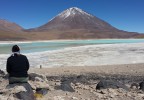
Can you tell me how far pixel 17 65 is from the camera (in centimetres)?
594

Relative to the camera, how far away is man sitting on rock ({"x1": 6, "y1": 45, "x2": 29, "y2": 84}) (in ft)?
19.4

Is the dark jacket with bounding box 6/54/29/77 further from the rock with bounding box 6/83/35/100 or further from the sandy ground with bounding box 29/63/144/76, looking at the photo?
the sandy ground with bounding box 29/63/144/76

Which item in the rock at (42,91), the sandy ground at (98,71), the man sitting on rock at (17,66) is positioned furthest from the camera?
the sandy ground at (98,71)

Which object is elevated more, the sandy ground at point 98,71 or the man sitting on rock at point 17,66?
the man sitting on rock at point 17,66

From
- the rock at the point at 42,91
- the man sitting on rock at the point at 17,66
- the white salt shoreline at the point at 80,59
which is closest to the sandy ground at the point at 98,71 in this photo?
the white salt shoreline at the point at 80,59

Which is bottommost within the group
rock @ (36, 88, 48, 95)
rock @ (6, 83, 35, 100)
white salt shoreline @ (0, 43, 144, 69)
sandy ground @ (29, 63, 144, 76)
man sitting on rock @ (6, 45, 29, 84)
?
white salt shoreline @ (0, 43, 144, 69)

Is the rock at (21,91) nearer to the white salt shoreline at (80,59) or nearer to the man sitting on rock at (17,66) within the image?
the man sitting on rock at (17,66)

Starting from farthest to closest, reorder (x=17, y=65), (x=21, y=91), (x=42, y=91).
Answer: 1. (x=42, y=91)
2. (x=17, y=65)
3. (x=21, y=91)

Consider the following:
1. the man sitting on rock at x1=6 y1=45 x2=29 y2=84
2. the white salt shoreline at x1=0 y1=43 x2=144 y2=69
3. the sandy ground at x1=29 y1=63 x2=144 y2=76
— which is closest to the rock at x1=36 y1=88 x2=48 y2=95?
the man sitting on rock at x1=6 y1=45 x2=29 y2=84

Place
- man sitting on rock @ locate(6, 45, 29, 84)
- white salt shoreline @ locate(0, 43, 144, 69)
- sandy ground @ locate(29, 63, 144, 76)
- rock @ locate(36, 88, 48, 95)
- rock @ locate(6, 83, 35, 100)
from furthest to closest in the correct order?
white salt shoreline @ locate(0, 43, 144, 69) < sandy ground @ locate(29, 63, 144, 76) < rock @ locate(36, 88, 48, 95) < man sitting on rock @ locate(6, 45, 29, 84) < rock @ locate(6, 83, 35, 100)

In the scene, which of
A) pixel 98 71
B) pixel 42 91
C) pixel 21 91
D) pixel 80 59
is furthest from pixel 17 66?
pixel 80 59

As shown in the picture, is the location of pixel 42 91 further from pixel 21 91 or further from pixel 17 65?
pixel 21 91

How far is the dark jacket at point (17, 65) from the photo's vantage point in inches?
233

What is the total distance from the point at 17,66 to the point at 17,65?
2cm
